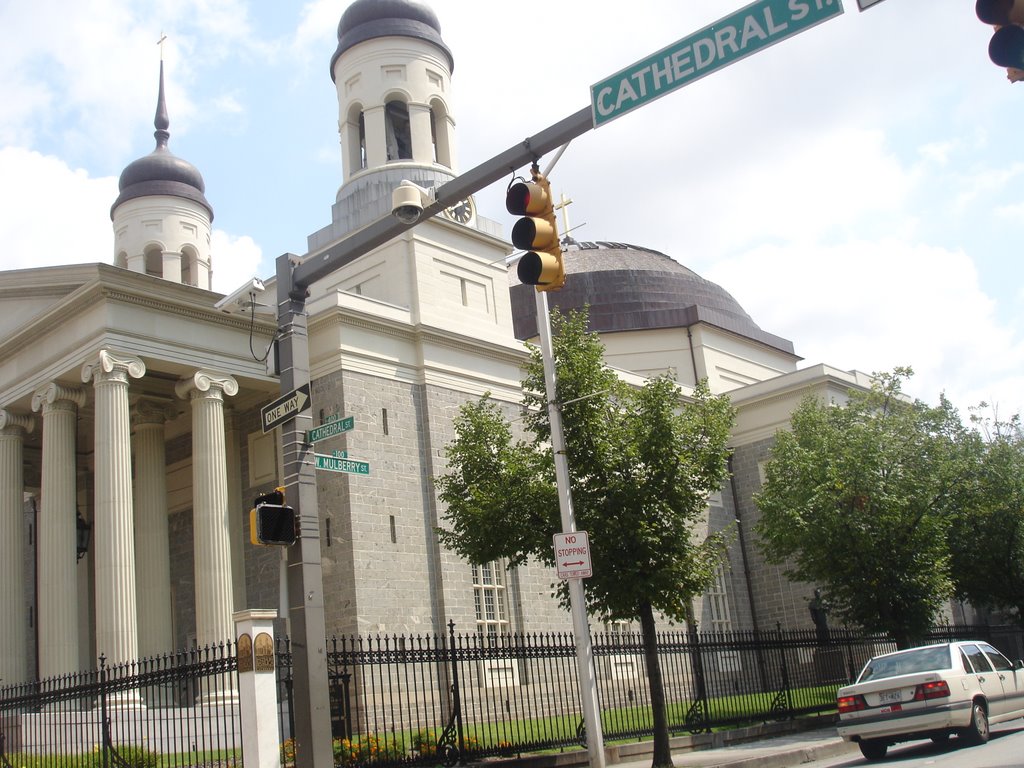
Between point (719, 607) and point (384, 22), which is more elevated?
point (384, 22)

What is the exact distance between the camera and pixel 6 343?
28.4m

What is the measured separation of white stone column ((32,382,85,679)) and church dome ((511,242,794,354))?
21437mm

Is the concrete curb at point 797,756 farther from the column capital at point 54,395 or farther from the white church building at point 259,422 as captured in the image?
the column capital at point 54,395

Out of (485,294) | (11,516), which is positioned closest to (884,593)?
(485,294)

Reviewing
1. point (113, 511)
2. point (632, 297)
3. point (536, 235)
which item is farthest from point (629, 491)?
point (632, 297)

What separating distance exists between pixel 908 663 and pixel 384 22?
1088 inches

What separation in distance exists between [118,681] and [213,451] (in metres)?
11.0

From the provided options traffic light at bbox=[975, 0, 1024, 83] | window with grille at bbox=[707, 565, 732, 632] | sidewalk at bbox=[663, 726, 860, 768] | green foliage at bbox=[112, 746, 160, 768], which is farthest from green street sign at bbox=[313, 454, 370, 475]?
window with grille at bbox=[707, 565, 732, 632]

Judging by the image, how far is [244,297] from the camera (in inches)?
508

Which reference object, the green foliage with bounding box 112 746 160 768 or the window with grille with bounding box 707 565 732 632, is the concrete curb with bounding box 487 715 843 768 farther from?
the window with grille with bounding box 707 565 732 632

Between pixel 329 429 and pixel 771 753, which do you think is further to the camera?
pixel 771 753

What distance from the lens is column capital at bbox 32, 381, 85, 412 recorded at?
26.9 meters

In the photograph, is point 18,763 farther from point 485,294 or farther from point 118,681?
point 485,294

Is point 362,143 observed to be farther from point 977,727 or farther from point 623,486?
point 977,727
